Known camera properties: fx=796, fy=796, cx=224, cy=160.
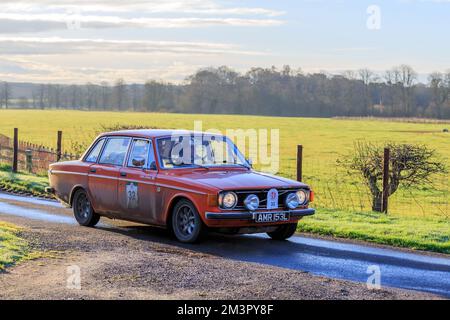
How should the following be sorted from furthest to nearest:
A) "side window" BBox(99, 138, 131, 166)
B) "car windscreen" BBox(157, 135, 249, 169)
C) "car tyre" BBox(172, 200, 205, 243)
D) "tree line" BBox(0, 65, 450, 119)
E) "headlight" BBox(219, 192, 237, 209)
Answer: "tree line" BBox(0, 65, 450, 119) → "side window" BBox(99, 138, 131, 166) → "car windscreen" BBox(157, 135, 249, 169) → "car tyre" BBox(172, 200, 205, 243) → "headlight" BBox(219, 192, 237, 209)

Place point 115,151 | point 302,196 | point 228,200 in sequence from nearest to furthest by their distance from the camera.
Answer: point 228,200
point 302,196
point 115,151

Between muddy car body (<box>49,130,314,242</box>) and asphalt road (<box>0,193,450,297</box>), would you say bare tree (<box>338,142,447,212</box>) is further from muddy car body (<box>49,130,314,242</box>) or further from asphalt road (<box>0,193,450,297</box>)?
muddy car body (<box>49,130,314,242</box>)

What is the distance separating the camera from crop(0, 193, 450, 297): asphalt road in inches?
380

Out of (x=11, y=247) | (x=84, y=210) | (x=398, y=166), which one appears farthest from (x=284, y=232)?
(x=398, y=166)

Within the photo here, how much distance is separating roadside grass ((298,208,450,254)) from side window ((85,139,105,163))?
3.91 metres

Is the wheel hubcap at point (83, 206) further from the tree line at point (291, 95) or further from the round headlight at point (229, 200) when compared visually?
the tree line at point (291, 95)

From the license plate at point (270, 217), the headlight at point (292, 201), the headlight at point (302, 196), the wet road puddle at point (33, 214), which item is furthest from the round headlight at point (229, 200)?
the wet road puddle at point (33, 214)

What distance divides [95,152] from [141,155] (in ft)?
4.94

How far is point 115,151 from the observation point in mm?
13844

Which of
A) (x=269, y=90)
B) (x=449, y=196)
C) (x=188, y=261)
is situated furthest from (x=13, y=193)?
(x=269, y=90)

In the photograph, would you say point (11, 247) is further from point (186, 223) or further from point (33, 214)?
point (33, 214)

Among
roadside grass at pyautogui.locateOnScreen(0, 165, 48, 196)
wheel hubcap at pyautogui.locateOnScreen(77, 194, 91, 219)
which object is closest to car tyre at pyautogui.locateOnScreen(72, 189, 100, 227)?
wheel hubcap at pyautogui.locateOnScreen(77, 194, 91, 219)

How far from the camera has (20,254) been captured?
1073 cm
